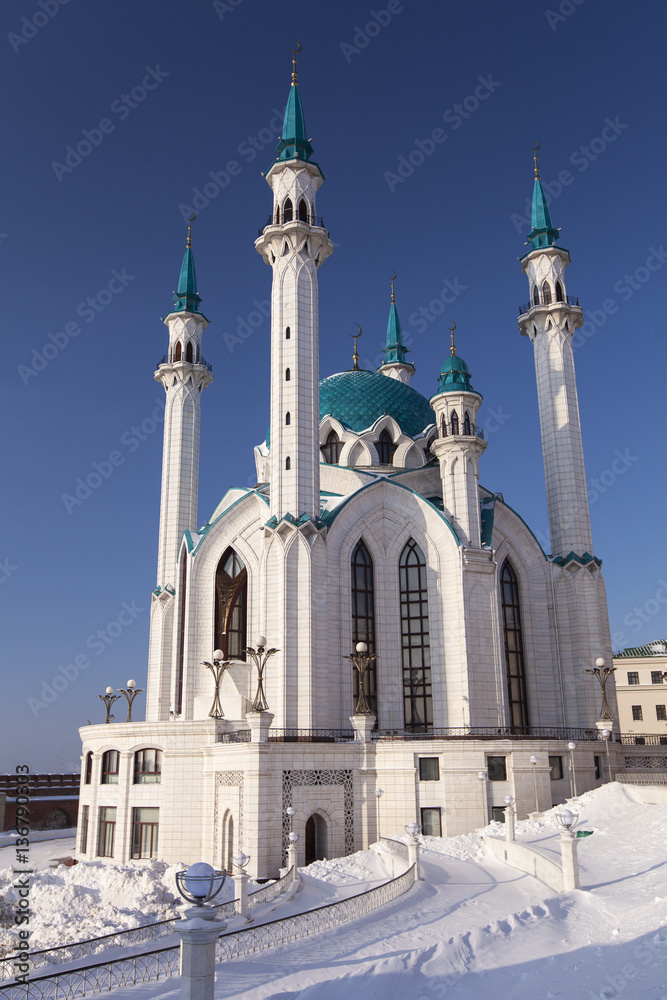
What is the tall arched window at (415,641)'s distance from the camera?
33125 mm

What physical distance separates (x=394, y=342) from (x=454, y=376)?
21980mm

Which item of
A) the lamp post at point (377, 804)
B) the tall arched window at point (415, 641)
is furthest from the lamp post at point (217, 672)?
the tall arched window at point (415, 641)

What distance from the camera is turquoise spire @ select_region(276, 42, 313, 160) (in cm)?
3788

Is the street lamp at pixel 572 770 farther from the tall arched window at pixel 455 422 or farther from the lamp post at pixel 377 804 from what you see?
the tall arched window at pixel 455 422

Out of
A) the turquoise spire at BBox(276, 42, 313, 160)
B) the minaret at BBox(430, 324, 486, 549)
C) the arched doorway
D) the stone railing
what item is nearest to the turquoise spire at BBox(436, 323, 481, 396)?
the minaret at BBox(430, 324, 486, 549)

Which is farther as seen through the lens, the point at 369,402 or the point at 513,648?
the point at 369,402

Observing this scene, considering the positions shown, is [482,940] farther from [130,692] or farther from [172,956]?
[130,692]

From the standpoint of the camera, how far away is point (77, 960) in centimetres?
1463

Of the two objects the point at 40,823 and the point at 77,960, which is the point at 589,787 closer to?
the point at 77,960

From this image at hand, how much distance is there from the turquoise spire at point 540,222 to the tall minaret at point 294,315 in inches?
473

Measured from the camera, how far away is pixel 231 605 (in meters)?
35.3

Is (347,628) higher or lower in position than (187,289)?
lower

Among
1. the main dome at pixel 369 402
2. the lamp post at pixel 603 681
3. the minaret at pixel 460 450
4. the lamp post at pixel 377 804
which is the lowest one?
the lamp post at pixel 377 804

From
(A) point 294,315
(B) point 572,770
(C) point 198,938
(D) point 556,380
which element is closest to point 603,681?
(B) point 572,770
